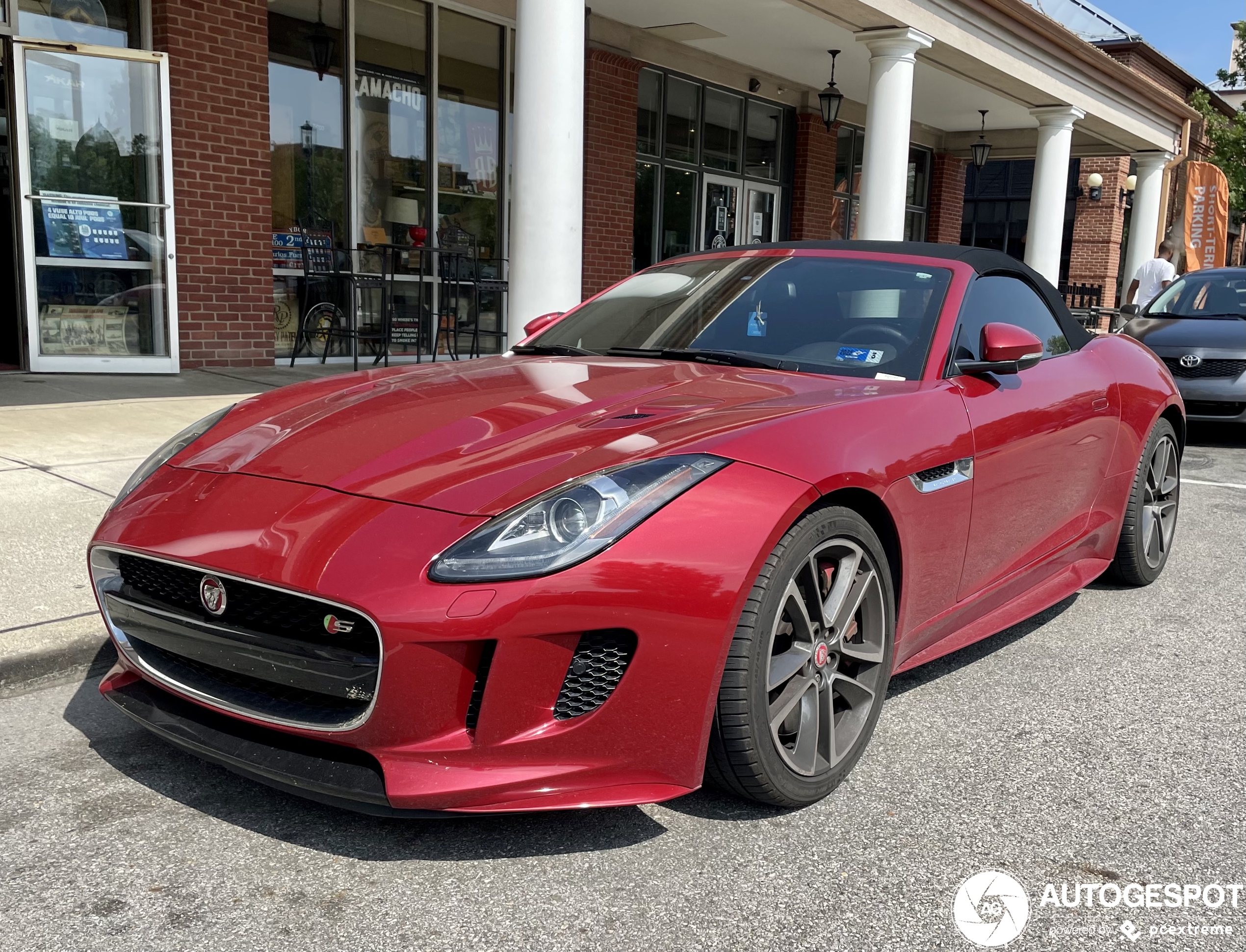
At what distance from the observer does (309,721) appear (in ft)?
7.66

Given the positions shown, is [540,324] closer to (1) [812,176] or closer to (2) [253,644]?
(2) [253,644]

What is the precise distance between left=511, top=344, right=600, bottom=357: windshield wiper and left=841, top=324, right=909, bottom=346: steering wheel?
849mm

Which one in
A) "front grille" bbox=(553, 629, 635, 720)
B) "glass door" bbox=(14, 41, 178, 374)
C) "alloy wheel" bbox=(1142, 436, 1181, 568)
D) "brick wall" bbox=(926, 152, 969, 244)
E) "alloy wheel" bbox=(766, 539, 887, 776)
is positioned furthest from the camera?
"brick wall" bbox=(926, 152, 969, 244)

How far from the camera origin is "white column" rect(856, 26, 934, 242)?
11148mm

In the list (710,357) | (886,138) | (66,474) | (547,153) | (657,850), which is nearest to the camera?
(657,850)

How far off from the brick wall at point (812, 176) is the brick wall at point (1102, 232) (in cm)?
1232

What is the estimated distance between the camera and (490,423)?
2.86m

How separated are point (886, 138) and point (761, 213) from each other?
5.91m

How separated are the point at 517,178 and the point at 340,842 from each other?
217 inches

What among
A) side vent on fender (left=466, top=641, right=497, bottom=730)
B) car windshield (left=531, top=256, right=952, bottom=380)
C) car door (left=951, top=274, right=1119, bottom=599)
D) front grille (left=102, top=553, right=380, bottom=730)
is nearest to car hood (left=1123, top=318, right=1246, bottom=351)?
car door (left=951, top=274, right=1119, bottom=599)

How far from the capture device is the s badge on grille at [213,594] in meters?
2.44

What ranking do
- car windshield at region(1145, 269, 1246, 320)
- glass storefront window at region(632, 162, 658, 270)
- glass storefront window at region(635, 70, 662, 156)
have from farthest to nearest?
glass storefront window at region(632, 162, 658, 270)
glass storefront window at region(635, 70, 662, 156)
car windshield at region(1145, 269, 1246, 320)

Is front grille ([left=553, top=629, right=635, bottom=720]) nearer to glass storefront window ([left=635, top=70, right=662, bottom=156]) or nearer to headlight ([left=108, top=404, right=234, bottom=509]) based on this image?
headlight ([left=108, top=404, right=234, bottom=509])

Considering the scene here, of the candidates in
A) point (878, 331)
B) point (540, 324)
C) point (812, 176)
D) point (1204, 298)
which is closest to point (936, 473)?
point (878, 331)
